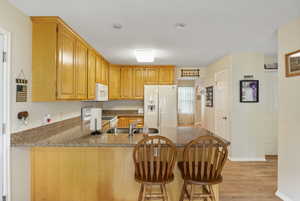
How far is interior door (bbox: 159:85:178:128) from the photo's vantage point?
5.35 metres

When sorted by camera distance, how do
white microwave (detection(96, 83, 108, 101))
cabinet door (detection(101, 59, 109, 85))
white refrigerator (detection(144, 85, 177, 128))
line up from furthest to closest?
white refrigerator (detection(144, 85, 177, 128)), cabinet door (detection(101, 59, 109, 85)), white microwave (detection(96, 83, 108, 101))

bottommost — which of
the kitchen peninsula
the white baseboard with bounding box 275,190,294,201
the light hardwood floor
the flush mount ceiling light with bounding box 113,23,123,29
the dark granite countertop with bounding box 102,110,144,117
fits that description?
the light hardwood floor

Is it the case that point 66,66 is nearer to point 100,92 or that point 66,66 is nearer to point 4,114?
point 4,114

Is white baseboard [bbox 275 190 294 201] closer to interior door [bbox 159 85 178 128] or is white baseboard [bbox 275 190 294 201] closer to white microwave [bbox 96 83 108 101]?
interior door [bbox 159 85 178 128]

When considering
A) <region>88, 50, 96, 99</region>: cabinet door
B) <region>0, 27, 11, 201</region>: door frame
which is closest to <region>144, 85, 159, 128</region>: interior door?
<region>88, 50, 96, 99</region>: cabinet door

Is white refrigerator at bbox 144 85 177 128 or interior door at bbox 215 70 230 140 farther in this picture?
white refrigerator at bbox 144 85 177 128

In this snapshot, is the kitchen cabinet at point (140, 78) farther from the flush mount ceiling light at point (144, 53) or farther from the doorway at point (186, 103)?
the doorway at point (186, 103)

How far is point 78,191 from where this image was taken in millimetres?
2322

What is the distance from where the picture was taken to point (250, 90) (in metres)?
4.31

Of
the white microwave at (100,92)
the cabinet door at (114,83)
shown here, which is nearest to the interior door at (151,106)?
the cabinet door at (114,83)

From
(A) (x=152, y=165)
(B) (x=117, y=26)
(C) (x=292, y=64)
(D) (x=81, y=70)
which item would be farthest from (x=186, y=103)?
(A) (x=152, y=165)

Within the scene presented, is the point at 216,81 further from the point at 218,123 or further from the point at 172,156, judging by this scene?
the point at 172,156

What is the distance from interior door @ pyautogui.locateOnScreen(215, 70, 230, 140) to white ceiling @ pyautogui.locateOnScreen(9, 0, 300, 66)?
104cm

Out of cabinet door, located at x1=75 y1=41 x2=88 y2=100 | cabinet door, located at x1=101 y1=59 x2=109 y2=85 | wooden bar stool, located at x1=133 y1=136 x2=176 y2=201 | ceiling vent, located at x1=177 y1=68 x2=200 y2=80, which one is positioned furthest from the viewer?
ceiling vent, located at x1=177 y1=68 x2=200 y2=80
